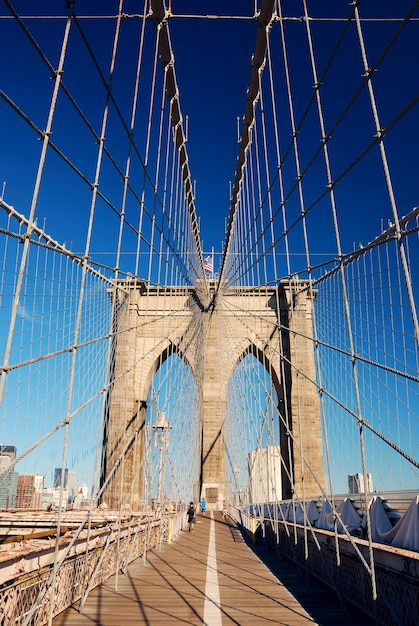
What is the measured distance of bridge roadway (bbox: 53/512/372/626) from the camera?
340cm

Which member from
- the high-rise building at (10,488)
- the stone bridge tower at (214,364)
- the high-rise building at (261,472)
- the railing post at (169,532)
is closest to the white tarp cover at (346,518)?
the high-rise building at (261,472)

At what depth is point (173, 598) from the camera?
411cm

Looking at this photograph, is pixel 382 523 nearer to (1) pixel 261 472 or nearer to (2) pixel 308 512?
(2) pixel 308 512

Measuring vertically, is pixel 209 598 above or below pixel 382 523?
below

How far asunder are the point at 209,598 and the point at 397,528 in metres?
1.78

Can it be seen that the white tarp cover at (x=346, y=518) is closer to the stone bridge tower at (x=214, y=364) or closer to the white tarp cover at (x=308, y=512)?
the white tarp cover at (x=308, y=512)

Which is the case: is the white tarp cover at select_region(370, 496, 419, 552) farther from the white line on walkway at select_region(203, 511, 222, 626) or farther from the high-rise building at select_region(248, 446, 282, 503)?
the high-rise building at select_region(248, 446, 282, 503)

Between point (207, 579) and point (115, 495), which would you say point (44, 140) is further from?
point (115, 495)

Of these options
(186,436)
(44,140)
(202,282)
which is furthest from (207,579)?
(202,282)

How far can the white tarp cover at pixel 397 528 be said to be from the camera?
2932 mm

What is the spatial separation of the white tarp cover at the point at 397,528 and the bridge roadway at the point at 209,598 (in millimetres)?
550

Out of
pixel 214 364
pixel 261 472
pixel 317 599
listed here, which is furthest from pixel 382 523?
pixel 214 364

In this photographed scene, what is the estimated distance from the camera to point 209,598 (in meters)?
4.17

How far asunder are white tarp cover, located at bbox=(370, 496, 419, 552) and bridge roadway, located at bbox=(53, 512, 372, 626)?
1.80ft
